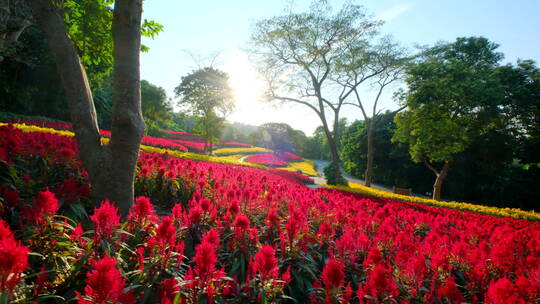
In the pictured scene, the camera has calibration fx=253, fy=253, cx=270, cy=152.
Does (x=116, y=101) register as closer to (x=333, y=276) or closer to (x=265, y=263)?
(x=265, y=263)

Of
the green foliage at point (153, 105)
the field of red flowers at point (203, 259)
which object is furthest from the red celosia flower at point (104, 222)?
the green foliage at point (153, 105)

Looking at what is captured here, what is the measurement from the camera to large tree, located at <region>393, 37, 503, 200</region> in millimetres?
16859

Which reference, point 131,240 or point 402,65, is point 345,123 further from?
point 131,240

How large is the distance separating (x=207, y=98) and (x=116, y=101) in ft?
83.0

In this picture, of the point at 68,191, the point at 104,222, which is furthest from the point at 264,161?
the point at 104,222

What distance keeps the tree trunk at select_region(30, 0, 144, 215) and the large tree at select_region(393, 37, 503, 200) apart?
1922 cm

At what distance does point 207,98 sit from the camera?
89.9 feet

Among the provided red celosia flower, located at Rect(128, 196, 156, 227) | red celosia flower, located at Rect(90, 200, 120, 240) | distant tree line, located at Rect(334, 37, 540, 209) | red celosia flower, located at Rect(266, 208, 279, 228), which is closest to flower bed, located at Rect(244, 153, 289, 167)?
distant tree line, located at Rect(334, 37, 540, 209)

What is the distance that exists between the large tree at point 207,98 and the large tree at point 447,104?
665 inches

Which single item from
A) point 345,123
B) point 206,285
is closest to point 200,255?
point 206,285

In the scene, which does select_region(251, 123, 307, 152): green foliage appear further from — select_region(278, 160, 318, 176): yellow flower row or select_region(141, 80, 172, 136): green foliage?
select_region(141, 80, 172, 136): green foliage

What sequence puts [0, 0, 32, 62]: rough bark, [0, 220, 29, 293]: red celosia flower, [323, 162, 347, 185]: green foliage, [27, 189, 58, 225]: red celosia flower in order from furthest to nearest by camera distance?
[323, 162, 347, 185]: green foliage
[0, 0, 32, 62]: rough bark
[27, 189, 58, 225]: red celosia flower
[0, 220, 29, 293]: red celosia flower

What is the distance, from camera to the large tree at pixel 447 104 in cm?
1686

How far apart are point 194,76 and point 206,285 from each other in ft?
97.9
